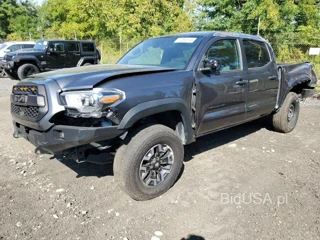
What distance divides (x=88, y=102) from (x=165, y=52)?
168 centimetres

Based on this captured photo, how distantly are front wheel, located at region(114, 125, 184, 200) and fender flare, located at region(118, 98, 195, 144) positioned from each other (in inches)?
8.2

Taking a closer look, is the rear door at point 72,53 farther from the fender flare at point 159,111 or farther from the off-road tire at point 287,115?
the fender flare at point 159,111

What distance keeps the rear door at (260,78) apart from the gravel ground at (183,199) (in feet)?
2.45

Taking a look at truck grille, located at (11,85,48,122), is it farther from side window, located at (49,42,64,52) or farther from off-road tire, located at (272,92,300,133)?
side window, located at (49,42,64,52)

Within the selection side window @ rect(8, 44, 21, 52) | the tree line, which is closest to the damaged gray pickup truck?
the tree line

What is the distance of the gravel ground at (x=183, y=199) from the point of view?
8.79 ft

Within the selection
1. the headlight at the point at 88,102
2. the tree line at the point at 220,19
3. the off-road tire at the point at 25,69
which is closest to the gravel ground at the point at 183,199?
the headlight at the point at 88,102

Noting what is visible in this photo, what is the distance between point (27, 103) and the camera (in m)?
2.99

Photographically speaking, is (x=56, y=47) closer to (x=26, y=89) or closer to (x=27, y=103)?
(x=26, y=89)

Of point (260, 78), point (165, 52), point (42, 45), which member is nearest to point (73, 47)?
point (42, 45)

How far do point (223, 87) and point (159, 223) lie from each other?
77.7 inches

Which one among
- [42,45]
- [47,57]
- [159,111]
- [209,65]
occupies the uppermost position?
[42,45]

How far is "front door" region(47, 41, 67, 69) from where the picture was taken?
1308cm

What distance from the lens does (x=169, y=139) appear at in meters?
3.21
